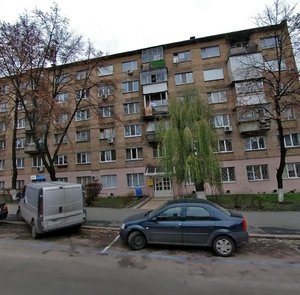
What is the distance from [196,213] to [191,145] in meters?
7.86

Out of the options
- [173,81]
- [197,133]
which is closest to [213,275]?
[197,133]

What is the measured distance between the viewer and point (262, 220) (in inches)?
474

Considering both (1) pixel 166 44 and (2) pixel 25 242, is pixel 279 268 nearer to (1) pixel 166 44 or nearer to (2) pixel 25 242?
(2) pixel 25 242

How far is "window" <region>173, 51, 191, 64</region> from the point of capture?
91.5 ft

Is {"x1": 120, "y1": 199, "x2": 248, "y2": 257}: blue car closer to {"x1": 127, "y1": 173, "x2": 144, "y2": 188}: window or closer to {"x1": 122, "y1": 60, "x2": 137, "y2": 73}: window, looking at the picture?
{"x1": 127, "y1": 173, "x2": 144, "y2": 188}: window

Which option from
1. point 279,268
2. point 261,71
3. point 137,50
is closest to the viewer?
point 279,268

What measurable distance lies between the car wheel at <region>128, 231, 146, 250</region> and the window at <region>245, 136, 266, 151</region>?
64.4ft

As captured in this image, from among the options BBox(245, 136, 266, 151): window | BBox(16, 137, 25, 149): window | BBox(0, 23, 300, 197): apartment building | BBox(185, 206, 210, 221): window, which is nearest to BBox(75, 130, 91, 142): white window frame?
BBox(0, 23, 300, 197): apartment building

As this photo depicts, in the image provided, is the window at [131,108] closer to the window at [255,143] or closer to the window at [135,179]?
the window at [135,179]

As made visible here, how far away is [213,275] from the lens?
20.3 feet

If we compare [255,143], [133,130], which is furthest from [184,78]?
[255,143]

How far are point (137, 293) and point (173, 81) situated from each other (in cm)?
2496

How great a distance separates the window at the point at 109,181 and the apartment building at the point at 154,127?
0.36 ft

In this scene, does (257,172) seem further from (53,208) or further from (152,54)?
(53,208)
